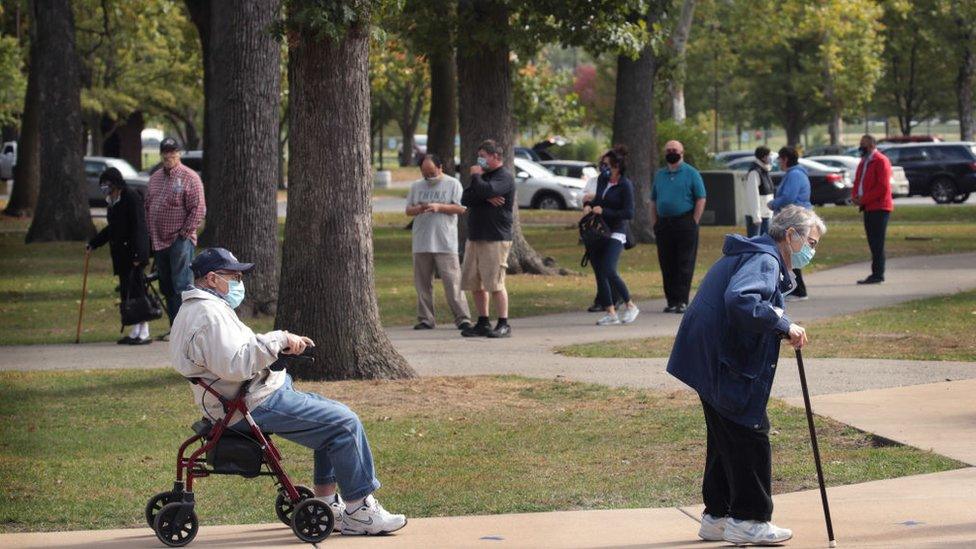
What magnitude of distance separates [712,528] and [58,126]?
23826mm

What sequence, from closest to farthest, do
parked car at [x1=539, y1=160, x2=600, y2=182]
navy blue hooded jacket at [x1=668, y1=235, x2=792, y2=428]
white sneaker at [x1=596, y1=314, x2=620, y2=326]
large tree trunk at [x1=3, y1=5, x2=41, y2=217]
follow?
navy blue hooded jacket at [x1=668, y1=235, x2=792, y2=428] < white sneaker at [x1=596, y1=314, x2=620, y2=326] < large tree trunk at [x1=3, y1=5, x2=41, y2=217] < parked car at [x1=539, y1=160, x2=600, y2=182]

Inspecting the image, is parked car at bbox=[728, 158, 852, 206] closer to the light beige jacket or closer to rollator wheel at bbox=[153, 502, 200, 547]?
the light beige jacket

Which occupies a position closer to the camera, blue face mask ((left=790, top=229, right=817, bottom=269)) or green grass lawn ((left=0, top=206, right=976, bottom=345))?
blue face mask ((left=790, top=229, right=817, bottom=269))

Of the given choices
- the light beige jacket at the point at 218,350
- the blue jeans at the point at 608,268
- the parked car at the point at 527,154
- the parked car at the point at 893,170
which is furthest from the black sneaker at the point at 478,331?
the parked car at the point at 527,154

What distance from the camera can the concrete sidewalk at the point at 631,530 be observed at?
274 inches

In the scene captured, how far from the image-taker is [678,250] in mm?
16562

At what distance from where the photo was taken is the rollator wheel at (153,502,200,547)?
267 inches

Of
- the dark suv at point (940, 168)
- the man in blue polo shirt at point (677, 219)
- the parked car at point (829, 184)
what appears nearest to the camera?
the man in blue polo shirt at point (677, 219)

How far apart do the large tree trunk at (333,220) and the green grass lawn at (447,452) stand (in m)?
0.31

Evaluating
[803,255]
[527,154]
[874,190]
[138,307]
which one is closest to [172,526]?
[803,255]

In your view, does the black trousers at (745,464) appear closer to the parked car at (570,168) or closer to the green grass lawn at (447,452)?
the green grass lawn at (447,452)

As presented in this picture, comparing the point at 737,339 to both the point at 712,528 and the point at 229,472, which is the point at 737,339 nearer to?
the point at 712,528

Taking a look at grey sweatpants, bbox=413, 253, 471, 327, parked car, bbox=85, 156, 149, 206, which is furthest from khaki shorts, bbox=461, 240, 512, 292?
parked car, bbox=85, 156, 149, 206

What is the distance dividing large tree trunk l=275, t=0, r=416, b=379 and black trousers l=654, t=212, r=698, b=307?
561 cm
